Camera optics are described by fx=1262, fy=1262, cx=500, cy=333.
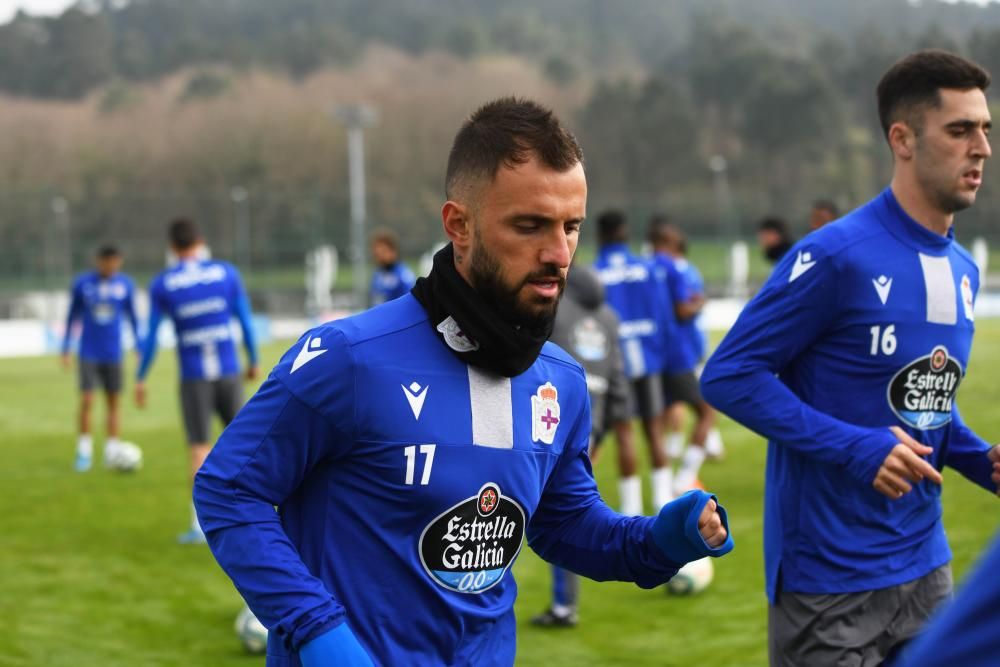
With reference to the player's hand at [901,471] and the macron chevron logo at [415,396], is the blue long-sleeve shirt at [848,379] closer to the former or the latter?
the player's hand at [901,471]

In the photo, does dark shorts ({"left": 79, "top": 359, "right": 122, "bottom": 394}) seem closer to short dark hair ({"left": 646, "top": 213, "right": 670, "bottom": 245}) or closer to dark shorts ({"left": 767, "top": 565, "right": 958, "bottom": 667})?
short dark hair ({"left": 646, "top": 213, "right": 670, "bottom": 245})

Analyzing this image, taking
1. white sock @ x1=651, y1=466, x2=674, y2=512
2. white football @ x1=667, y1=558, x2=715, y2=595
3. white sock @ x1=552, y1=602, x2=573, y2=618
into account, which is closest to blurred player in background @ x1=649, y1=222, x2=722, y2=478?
white sock @ x1=651, y1=466, x2=674, y2=512

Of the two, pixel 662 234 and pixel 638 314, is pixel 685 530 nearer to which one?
pixel 638 314

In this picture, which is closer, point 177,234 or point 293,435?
point 293,435

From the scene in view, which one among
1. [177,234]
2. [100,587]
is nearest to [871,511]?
[100,587]

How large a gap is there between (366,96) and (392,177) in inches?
766

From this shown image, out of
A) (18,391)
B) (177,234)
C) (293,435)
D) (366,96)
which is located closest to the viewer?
(293,435)

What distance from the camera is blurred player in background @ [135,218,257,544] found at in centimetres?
986

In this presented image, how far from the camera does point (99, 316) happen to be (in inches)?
545

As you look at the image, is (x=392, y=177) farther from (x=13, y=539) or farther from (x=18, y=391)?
(x=13, y=539)

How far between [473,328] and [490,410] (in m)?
0.20

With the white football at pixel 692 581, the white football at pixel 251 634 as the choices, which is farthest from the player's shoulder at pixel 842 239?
the white football at pixel 692 581

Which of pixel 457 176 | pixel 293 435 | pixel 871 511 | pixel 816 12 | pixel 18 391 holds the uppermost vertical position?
pixel 816 12

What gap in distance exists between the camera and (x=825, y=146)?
262 feet
